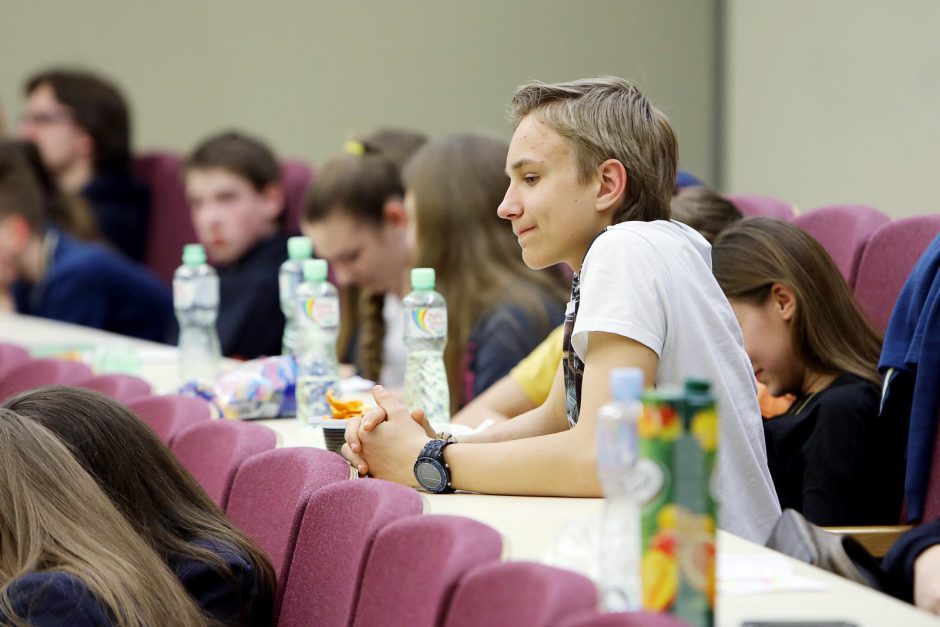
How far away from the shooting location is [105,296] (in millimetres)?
5012

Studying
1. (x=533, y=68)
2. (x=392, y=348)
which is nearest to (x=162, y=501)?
(x=392, y=348)

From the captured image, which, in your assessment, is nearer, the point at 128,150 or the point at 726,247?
the point at 726,247

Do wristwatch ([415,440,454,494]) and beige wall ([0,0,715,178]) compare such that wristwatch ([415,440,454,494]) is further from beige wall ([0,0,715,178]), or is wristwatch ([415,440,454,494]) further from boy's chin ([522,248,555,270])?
beige wall ([0,0,715,178])

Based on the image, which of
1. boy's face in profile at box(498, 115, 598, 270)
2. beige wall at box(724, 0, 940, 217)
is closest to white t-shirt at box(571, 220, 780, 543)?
boy's face in profile at box(498, 115, 598, 270)

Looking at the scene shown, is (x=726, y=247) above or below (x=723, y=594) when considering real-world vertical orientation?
above

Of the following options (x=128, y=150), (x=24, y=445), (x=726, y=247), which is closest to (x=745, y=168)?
(x=726, y=247)

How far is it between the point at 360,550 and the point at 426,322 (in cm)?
98

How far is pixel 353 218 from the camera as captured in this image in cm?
368

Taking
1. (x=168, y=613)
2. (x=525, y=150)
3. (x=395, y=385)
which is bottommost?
(x=395, y=385)

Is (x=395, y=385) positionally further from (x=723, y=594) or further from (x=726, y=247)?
(x=723, y=594)

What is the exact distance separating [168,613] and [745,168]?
3679 millimetres

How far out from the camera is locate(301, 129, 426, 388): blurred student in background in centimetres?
366

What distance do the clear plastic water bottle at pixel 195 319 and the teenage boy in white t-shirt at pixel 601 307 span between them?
4.60 feet

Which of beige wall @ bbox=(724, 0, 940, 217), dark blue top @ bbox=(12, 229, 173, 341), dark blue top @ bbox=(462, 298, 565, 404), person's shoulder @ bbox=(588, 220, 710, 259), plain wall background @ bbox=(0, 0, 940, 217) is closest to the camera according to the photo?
person's shoulder @ bbox=(588, 220, 710, 259)
